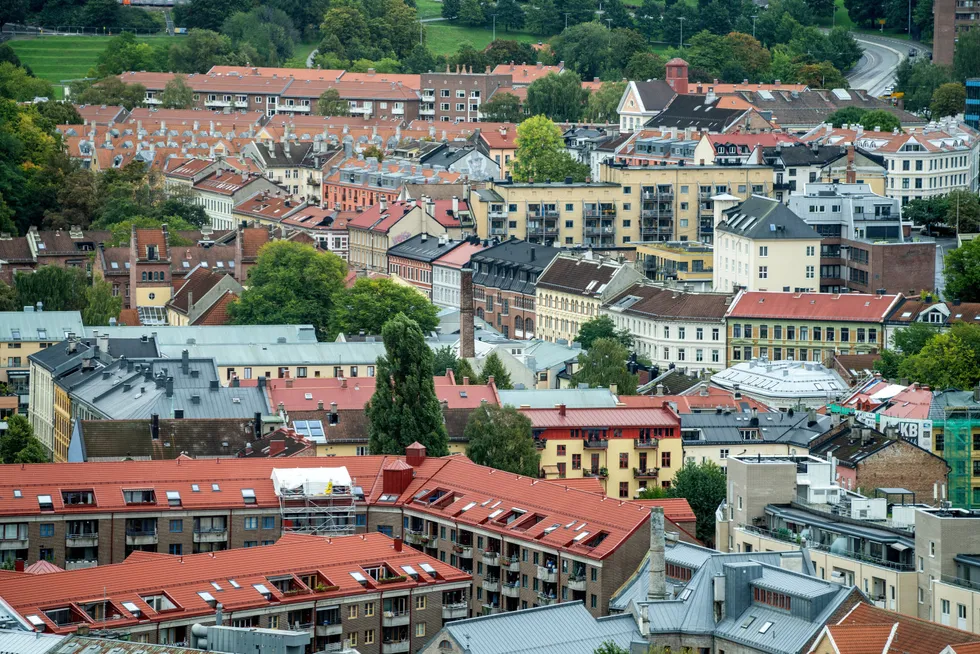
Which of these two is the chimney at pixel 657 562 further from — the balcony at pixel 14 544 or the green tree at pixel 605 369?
the green tree at pixel 605 369

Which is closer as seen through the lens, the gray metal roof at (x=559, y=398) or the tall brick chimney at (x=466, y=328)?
the gray metal roof at (x=559, y=398)

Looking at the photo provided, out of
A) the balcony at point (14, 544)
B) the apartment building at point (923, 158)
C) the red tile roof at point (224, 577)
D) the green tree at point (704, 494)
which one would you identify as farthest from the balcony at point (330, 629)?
the apartment building at point (923, 158)

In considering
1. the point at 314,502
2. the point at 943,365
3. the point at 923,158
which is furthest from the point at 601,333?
the point at 314,502

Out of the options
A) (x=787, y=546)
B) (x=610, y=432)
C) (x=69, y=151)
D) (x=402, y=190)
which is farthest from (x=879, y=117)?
(x=787, y=546)

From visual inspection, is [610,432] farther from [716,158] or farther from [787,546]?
[716,158]

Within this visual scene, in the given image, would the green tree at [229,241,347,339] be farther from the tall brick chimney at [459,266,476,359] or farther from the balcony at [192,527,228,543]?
the balcony at [192,527,228,543]

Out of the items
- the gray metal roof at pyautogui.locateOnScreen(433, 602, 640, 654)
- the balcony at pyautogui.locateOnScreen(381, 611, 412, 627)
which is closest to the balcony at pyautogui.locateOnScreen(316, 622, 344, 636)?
the balcony at pyautogui.locateOnScreen(381, 611, 412, 627)
